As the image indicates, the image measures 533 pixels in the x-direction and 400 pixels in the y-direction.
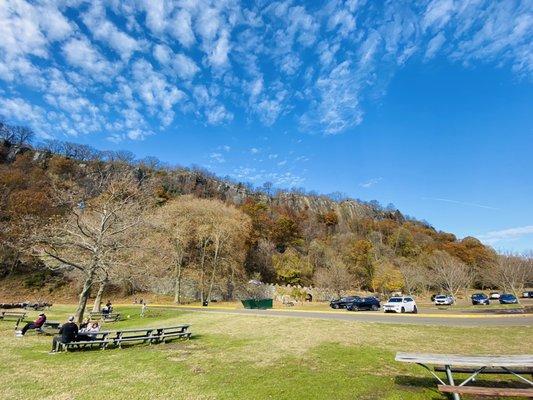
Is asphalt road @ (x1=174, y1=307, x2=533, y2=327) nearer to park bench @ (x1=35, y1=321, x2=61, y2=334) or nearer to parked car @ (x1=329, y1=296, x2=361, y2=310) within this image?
parked car @ (x1=329, y1=296, x2=361, y2=310)

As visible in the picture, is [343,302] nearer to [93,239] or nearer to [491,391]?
[93,239]

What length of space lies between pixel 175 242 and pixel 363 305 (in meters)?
26.5

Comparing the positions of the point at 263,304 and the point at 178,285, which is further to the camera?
the point at 178,285

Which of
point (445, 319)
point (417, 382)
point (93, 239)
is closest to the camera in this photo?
point (417, 382)

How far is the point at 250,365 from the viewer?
10.1 metres

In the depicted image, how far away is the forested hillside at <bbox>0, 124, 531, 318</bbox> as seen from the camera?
2403 cm

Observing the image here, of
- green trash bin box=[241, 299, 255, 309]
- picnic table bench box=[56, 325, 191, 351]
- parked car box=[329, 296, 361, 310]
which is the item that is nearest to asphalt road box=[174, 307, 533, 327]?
parked car box=[329, 296, 361, 310]

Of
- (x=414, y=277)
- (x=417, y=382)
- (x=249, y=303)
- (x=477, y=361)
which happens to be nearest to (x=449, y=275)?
(x=414, y=277)

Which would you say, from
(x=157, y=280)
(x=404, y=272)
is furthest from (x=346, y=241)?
(x=157, y=280)

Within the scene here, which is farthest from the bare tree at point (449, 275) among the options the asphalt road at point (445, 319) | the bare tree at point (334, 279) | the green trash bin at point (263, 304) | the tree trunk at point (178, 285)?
the tree trunk at point (178, 285)

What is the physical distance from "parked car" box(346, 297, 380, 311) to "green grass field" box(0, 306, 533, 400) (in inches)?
777

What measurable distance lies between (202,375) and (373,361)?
201 inches

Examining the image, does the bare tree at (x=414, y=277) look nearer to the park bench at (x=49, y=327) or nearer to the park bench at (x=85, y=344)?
the park bench at (x=49, y=327)

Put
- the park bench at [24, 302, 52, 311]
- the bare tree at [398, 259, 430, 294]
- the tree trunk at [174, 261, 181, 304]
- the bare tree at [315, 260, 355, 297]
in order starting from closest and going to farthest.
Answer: the park bench at [24, 302, 52, 311]
the tree trunk at [174, 261, 181, 304]
the bare tree at [315, 260, 355, 297]
the bare tree at [398, 259, 430, 294]
